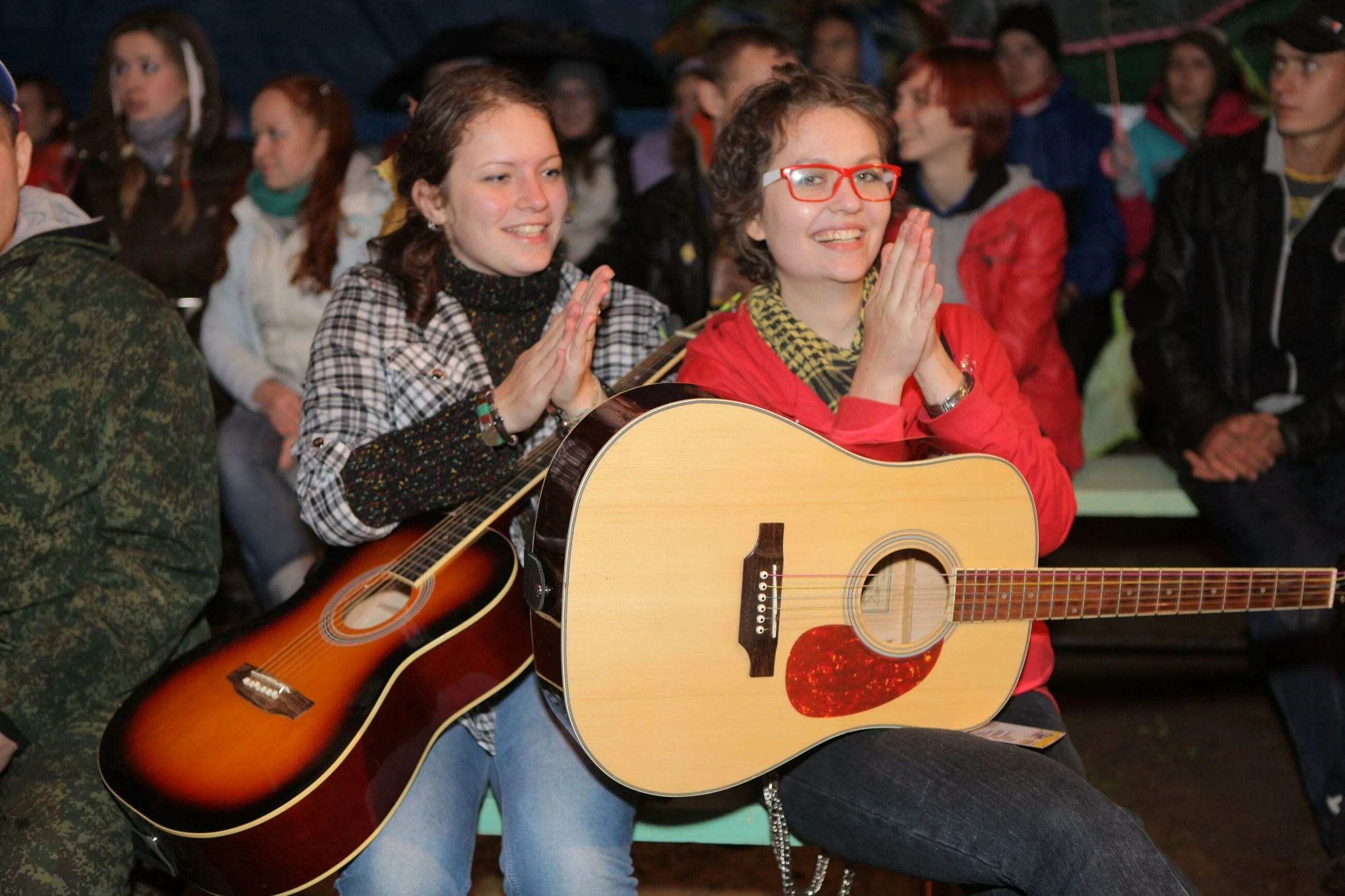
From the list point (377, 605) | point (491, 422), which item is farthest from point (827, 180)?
point (377, 605)

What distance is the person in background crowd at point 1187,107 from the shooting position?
4793 millimetres

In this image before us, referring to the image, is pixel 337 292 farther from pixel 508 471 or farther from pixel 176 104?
pixel 176 104

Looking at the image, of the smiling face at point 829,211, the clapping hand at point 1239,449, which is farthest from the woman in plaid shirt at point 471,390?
the clapping hand at point 1239,449

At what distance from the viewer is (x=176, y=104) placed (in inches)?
154

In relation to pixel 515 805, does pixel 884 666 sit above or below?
above

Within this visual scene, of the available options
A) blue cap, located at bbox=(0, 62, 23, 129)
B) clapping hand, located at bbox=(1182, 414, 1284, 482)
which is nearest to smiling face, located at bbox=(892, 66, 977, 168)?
clapping hand, located at bbox=(1182, 414, 1284, 482)

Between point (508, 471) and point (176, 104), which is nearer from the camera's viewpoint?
point (508, 471)

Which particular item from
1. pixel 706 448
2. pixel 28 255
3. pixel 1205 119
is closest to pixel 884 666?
pixel 706 448

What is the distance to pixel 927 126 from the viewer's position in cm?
362

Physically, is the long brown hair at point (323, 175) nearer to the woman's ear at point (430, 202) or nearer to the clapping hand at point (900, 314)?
the woman's ear at point (430, 202)

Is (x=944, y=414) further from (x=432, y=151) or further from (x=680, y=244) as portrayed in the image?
(x=680, y=244)

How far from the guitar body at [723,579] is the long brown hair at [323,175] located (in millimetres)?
2131

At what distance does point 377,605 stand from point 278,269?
78.5 inches

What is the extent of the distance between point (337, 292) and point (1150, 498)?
2.24 metres
